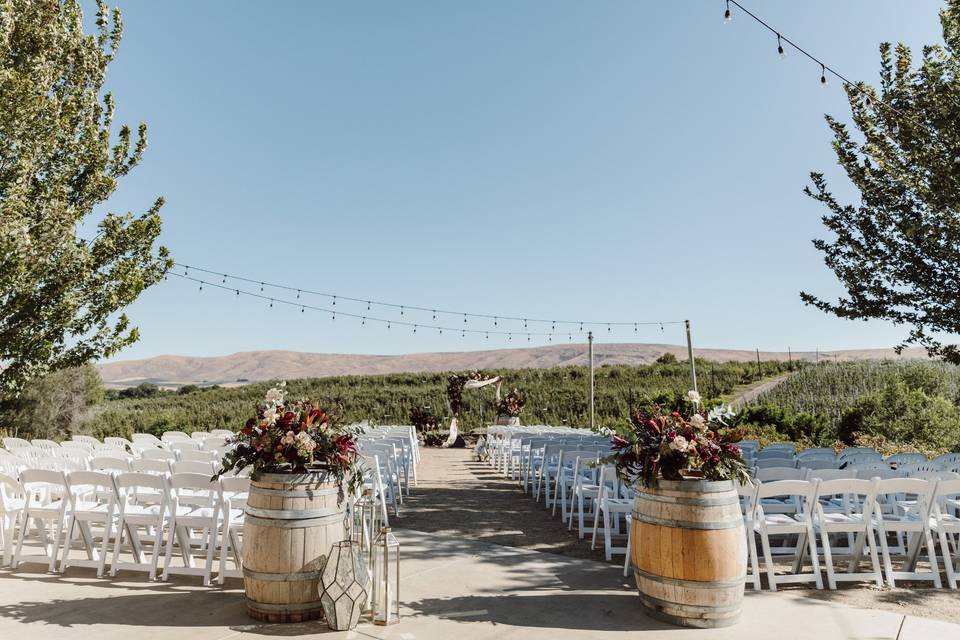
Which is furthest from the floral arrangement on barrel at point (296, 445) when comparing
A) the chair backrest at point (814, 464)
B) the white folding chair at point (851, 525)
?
the chair backrest at point (814, 464)

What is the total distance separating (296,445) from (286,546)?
2.06ft

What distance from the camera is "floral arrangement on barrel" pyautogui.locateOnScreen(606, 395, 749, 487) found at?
3.85 meters

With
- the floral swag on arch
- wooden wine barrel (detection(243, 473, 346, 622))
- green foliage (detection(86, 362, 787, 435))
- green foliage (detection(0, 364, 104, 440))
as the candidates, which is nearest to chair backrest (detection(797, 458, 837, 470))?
wooden wine barrel (detection(243, 473, 346, 622))

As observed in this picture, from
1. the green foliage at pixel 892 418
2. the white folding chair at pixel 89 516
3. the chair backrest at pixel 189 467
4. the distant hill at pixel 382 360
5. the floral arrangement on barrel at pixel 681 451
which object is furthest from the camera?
the distant hill at pixel 382 360

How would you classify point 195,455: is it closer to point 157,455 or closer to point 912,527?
point 157,455

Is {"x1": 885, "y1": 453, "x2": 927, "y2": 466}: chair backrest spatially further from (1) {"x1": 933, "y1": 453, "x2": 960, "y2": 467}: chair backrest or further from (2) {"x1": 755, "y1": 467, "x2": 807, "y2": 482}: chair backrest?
(2) {"x1": 755, "y1": 467, "x2": 807, "y2": 482}: chair backrest

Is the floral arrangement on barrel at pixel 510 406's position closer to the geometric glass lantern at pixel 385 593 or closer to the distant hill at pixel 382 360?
the geometric glass lantern at pixel 385 593

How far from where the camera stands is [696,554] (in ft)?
12.1

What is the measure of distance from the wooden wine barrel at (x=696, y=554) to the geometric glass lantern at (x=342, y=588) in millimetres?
1873

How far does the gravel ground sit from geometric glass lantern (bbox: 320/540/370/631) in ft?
8.00

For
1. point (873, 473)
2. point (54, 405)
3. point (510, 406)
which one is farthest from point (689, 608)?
point (54, 405)

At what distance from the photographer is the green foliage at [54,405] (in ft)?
58.4

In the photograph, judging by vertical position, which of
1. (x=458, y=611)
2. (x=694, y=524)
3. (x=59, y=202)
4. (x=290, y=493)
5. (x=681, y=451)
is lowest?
(x=458, y=611)

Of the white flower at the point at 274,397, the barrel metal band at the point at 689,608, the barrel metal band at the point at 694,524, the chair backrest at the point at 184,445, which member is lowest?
the barrel metal band at the point at 689,608
